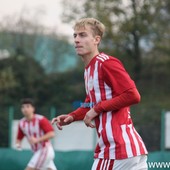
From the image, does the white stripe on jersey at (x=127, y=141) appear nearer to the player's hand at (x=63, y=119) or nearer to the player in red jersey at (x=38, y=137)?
the player's hand at (x=63, y=119)

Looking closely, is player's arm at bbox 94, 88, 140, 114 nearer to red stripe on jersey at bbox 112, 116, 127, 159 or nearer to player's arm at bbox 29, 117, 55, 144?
red stripe on jersey at bbox 112, 116, 127, 159

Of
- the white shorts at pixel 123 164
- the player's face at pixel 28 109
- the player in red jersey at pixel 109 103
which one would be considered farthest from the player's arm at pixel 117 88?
the player's face at pixel 28 109

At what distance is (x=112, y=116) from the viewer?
6.19 meters

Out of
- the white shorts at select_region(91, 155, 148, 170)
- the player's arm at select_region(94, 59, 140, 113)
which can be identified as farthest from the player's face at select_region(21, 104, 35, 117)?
the player's arm at select_region(94, 59, 140, 113)

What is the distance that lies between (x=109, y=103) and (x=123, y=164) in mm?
509

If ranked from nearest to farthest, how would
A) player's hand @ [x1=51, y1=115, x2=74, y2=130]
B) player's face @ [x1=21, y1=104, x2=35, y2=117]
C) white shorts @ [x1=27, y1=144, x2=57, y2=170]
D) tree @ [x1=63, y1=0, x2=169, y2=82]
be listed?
1. player's hand @ [x1=51, y1=115, x2=74, y2=130]
2. white shorts @ [x1=27, y1=144, x2=57, y2=170]
3. player's face @ [x1=21, y1=104, x2=35, y2=117]
4. tree @ [x1=63, y1=0, x2=169, y2=82]

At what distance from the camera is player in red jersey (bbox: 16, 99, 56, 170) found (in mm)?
12547

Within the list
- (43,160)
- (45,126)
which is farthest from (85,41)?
(45,126)

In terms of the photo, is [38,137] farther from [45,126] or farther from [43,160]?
[43,160]

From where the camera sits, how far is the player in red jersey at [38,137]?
1255cm

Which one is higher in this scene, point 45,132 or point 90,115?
point 45,132

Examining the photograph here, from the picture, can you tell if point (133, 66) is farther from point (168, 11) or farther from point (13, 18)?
point (13, 18)

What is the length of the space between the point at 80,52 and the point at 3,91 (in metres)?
29.4

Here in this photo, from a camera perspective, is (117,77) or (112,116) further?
(112,116)
